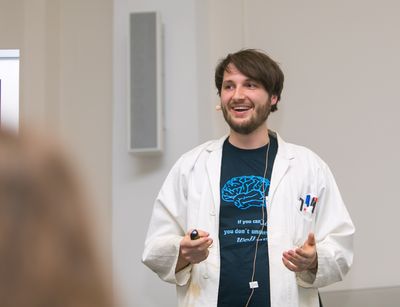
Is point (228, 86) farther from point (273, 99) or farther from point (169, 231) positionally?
point (169, 231)

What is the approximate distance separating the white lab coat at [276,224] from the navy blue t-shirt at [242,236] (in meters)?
0.03

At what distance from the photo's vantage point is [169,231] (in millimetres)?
2463

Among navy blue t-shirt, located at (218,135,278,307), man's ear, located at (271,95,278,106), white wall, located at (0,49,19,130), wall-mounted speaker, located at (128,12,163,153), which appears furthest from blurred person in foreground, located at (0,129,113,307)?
white wall, located at (0,49,19,130)

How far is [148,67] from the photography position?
11.2 feet

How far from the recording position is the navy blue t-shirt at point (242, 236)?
2.25 m

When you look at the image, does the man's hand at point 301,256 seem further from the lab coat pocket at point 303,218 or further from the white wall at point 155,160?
the white wall at point 155,160

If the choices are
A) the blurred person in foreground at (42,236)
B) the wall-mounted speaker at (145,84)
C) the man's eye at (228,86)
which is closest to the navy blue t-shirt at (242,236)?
the man's eye at (228,86)

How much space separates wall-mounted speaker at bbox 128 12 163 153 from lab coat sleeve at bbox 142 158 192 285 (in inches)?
31.5

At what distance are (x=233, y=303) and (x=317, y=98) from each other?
5.19 feet

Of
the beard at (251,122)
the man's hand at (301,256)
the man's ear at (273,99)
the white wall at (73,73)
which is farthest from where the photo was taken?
the white wall at (73,73)

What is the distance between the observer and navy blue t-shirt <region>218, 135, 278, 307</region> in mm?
2248

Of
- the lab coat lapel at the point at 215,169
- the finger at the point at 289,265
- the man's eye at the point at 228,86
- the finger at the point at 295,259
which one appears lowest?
the finger at the point at 289,265

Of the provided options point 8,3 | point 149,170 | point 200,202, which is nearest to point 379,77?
point 149,170

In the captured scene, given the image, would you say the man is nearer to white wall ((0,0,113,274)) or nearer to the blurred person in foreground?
white wall ((0,0,113,274))
